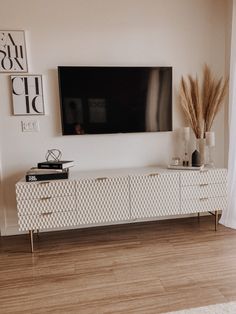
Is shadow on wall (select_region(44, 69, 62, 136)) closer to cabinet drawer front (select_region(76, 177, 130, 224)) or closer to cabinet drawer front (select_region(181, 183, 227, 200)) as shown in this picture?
cabinet drawer front (select_region(76, 177, 130, 224))

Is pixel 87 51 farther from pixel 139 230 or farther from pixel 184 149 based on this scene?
pixel 139 230

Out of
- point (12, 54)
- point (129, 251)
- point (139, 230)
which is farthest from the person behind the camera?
point (139, 230)

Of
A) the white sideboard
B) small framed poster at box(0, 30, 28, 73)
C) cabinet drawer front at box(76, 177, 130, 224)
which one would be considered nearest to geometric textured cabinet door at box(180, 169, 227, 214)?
the white sideboard

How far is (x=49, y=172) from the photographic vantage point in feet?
8.12

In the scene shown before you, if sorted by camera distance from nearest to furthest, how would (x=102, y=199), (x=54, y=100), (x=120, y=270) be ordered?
1. (x=120, y=270)
2. (x=102, y=199)
3. (x=54, y=100)

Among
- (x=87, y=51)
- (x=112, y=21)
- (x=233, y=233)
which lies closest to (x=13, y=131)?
(x=87, y=51)

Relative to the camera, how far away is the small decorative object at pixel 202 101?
295cm

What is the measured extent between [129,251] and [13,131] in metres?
1.62

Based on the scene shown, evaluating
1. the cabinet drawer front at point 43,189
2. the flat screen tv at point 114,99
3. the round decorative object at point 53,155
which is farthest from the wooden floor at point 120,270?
the flat screen tv at point 114,99

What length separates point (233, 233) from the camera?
108 inches

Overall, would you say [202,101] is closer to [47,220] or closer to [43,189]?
[43,189]

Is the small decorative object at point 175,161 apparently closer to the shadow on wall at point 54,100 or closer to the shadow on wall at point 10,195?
the shadow on wall at point 54,100

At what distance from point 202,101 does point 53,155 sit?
1727 millimetres

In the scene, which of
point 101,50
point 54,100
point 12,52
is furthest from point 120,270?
point 12,52
